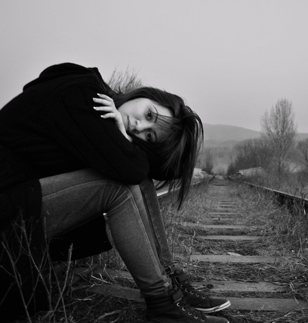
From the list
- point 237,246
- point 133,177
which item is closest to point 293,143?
point 237,246

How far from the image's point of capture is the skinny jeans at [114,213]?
5.26ft

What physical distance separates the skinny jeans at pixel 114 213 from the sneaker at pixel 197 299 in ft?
0.93

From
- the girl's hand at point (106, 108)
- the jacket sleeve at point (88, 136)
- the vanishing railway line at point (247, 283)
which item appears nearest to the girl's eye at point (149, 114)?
the girl's hand at point (106, 108)

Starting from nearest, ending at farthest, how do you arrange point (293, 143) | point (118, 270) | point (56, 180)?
point (56, 180), point (118, 270), point (293, 143)

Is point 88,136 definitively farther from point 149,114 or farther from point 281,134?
point 281,134

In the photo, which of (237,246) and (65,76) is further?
(237,246)

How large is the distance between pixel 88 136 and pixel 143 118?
477 millimetres

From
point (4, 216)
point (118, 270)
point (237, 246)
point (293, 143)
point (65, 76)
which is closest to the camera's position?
point (4, 216)

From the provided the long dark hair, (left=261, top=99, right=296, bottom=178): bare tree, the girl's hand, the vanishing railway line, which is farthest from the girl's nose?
(left=261, top=99, right=296, bottom=178): bare tree

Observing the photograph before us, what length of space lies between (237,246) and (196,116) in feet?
6.80

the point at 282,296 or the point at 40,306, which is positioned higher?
the point at 40,306

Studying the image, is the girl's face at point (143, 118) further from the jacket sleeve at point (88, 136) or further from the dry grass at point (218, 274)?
the dry grass at point (218, 274)

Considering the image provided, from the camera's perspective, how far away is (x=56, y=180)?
5.23ft

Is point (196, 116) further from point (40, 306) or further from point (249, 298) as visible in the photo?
point (40, 306)
